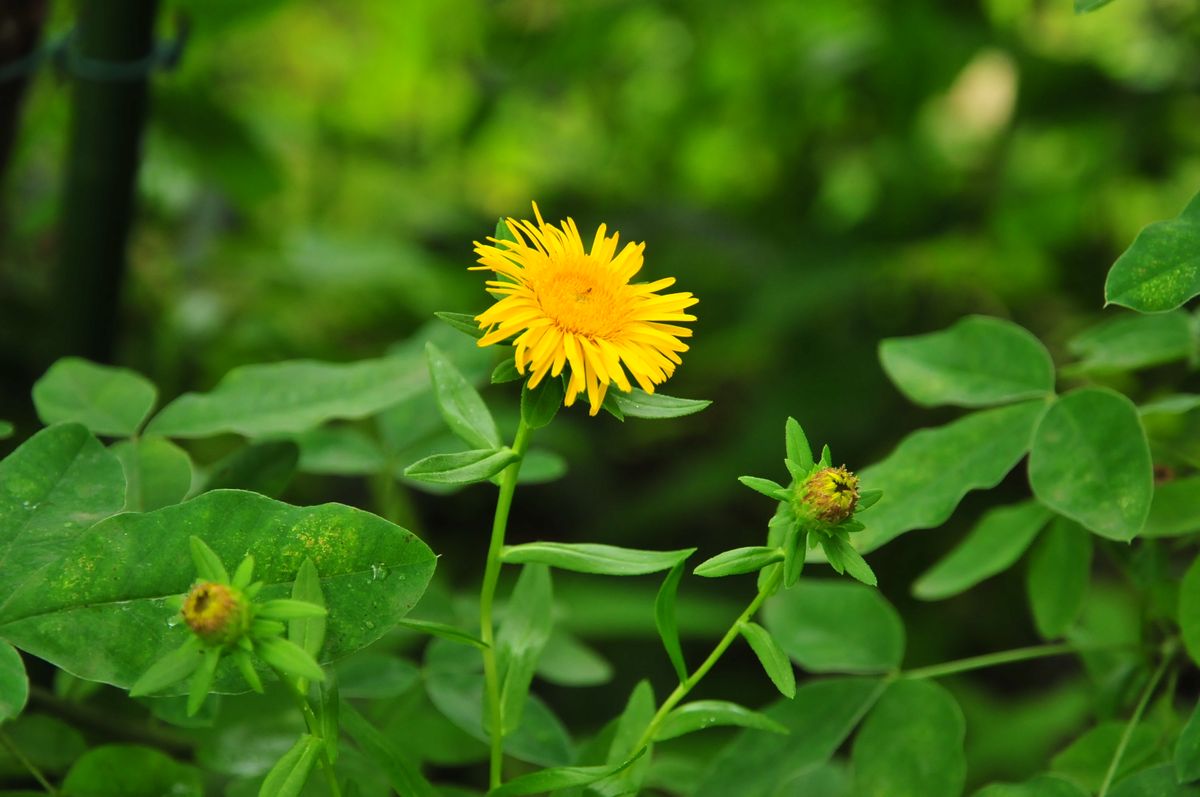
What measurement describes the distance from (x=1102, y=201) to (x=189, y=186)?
4.17 ft

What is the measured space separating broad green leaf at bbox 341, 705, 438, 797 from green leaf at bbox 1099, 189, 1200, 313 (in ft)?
1.20

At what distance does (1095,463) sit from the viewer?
591 millimetres

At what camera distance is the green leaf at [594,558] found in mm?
464

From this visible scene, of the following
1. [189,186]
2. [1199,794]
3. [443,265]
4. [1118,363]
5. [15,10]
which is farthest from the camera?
[443,265]

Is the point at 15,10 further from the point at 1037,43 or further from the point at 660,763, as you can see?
the point at 1037,43

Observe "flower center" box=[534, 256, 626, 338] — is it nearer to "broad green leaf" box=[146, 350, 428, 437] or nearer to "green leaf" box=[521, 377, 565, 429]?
"green leaf" box=[521, 377, 565, 429]

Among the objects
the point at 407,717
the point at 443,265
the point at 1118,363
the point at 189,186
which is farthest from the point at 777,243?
the point at 407,717

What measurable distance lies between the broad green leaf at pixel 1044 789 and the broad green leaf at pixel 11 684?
44 cm

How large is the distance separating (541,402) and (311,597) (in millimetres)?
118

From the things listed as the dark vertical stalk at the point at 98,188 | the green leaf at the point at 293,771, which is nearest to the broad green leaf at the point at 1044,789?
the green leaf at the point at 293,771

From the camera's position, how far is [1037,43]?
1576 mm

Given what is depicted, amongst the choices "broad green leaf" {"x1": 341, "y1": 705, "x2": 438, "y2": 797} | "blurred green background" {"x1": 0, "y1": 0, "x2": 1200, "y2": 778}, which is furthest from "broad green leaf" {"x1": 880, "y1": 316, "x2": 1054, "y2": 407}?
"blurred green background" {"x1": 0, "y1": 0, "x2": 1200, "y2": 778}

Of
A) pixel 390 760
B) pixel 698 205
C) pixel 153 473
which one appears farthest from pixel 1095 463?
pixel 698 205

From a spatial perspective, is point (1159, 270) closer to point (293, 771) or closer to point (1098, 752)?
point (1098, 752)
